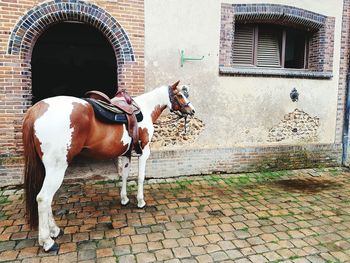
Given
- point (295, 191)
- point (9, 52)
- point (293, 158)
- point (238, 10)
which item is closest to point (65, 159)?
point (9, 52)

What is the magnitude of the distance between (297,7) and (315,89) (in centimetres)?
199

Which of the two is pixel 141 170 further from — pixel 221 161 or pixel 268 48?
pixel 268 48

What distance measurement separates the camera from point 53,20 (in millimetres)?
5305

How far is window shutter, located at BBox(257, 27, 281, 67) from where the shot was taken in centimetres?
701

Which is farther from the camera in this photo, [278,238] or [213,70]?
[213,70]

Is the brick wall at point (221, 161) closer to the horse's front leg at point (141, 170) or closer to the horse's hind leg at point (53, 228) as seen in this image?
the horse's front leg at point (141, 170)

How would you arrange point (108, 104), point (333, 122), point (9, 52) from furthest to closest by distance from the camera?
point (333, 122) < point (9, 52) < point (108, 104)

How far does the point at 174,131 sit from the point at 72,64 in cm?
580

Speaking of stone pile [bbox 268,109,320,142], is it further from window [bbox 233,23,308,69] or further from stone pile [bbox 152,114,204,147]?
stone pile [bbox 152,114,204,147]

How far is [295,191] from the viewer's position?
18.3 feet

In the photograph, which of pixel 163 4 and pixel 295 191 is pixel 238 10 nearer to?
pixel 163 4

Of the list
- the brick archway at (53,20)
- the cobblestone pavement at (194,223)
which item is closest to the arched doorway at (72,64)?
the brick archway at (53,20)

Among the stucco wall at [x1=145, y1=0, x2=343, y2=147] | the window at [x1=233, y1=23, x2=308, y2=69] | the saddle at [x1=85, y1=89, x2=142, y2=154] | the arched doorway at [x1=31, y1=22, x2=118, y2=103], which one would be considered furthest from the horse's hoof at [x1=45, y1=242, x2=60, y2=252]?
the arched doorway at [x1=31, y1=22, x2=118, y2=103]

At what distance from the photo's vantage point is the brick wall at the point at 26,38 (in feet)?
16.9
